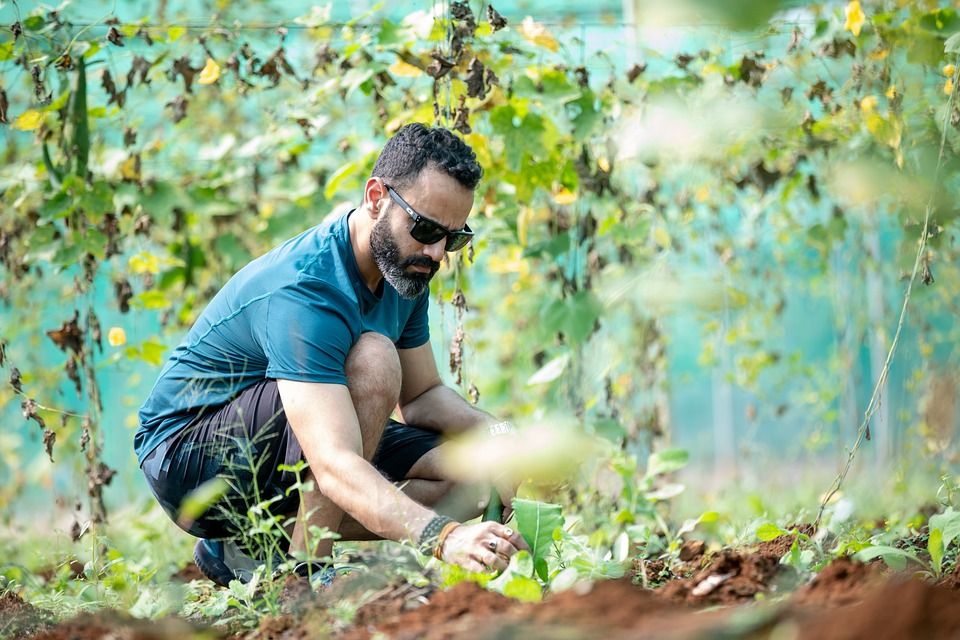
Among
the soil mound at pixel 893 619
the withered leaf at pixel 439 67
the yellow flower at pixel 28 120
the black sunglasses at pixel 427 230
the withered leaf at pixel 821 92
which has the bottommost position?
the soil mound at pixel 893 619

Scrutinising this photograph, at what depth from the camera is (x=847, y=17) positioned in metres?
3.46

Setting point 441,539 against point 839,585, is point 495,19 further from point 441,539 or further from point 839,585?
point 839,585

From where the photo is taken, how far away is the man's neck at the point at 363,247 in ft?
9.15

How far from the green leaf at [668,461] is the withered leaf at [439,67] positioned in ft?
4.82

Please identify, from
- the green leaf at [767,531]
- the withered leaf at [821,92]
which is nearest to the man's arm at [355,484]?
the green leaf at [767,531]

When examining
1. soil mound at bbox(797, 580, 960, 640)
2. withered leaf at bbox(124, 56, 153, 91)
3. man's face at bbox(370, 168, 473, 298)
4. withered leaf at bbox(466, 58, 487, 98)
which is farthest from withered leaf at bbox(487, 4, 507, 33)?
soil mound at bbox(797, 580, 960, 640)

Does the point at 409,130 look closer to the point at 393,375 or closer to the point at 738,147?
the point at 393,375

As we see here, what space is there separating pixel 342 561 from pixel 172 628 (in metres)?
0.58

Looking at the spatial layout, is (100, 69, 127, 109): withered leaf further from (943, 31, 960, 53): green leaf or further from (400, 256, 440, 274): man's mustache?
(943, 31, 960, 53): green leaf

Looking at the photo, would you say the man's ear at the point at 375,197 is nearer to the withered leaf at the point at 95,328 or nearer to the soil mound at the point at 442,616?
the soil mound at the point at 442,616

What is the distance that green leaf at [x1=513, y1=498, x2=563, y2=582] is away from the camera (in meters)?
2.41

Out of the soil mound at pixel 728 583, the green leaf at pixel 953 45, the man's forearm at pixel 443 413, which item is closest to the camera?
the soil mound at pixel 728 583

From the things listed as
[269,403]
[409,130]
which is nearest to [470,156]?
[409,130]

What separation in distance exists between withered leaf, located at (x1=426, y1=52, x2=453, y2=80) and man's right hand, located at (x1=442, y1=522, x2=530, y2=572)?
5.05ft
